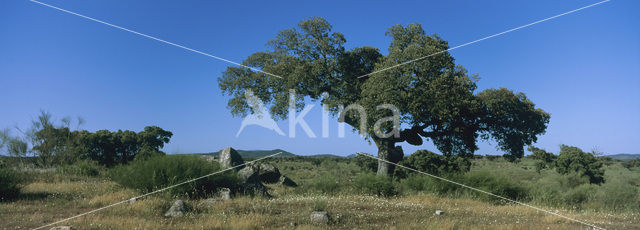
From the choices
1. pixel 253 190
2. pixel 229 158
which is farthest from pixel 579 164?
pixel 253 190

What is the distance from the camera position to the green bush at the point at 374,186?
16.3 metres

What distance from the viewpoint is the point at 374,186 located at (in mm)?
16438

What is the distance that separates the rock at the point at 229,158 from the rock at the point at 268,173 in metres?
8.01

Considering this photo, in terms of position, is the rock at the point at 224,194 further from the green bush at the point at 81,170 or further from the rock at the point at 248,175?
the green bush at the point at 81,170

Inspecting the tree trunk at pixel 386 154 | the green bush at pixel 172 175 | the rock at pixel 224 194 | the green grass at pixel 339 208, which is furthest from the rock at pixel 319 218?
the tree trunk at pixel 386 154

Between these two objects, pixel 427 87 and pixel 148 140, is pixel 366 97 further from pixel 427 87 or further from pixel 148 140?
pixel 148 140

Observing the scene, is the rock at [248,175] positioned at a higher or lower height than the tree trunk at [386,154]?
lower

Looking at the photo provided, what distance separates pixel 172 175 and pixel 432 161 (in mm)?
18328

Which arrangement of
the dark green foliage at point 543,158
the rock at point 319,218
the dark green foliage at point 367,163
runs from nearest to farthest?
the rock at point 319,218 → the dark green foliage at point 543,158 → the dark green foliage at point 367,163

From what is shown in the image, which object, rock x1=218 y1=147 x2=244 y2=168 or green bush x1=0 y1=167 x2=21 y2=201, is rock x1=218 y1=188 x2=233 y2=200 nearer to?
rock x1=218 y1=147 x2=244 y2=168

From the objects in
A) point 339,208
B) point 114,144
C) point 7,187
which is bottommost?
point 339,208

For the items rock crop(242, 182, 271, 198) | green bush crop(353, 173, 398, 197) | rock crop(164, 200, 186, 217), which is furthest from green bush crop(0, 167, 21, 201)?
green bush crop(353, 173, 398, 197)

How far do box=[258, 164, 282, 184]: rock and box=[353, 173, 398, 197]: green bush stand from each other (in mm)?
10713

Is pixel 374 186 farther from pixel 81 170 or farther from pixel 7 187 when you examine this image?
pixel 81 170
